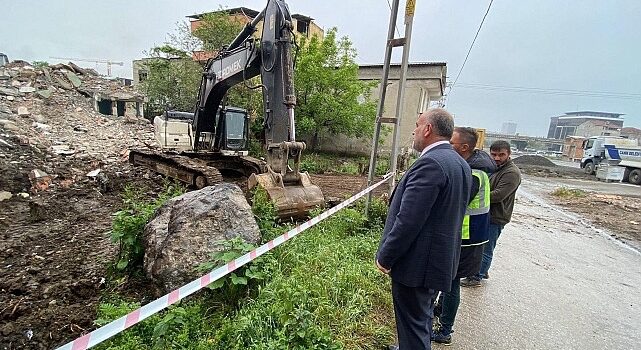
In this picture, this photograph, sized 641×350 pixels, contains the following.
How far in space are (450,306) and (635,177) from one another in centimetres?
2635

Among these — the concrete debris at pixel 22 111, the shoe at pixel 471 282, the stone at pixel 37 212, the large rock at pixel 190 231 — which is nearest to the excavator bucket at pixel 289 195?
the large rock at pixel 190 231

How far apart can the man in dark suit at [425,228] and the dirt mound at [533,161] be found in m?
35.5

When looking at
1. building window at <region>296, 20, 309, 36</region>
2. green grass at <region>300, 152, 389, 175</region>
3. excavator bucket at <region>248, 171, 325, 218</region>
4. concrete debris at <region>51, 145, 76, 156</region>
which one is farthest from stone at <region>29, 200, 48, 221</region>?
building window at <region>296, 20, 309, 36</region>

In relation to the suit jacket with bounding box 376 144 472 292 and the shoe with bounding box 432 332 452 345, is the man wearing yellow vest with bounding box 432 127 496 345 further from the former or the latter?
the suit jacket with bounding box 376 144 472 292

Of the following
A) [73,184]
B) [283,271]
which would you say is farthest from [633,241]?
[73,184]

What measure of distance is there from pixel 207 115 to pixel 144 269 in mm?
5632

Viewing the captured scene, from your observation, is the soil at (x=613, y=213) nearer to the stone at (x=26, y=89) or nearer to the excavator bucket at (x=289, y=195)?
the excavator bucket at (x=289, y=195)

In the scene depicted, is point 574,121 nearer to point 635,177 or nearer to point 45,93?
point 635,177

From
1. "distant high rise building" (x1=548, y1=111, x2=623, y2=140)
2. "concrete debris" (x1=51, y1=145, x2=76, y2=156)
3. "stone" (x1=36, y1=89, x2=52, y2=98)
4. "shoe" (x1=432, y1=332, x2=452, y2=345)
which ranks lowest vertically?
"shoe" (x1=432, y1=332, x2=452, y2=345)

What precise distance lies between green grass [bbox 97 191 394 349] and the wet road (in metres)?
0.73

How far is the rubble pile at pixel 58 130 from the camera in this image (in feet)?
28.5

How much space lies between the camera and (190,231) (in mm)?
3652

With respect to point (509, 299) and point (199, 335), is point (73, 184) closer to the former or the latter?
point (199, 335)

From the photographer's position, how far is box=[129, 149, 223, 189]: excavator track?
7.47 m
